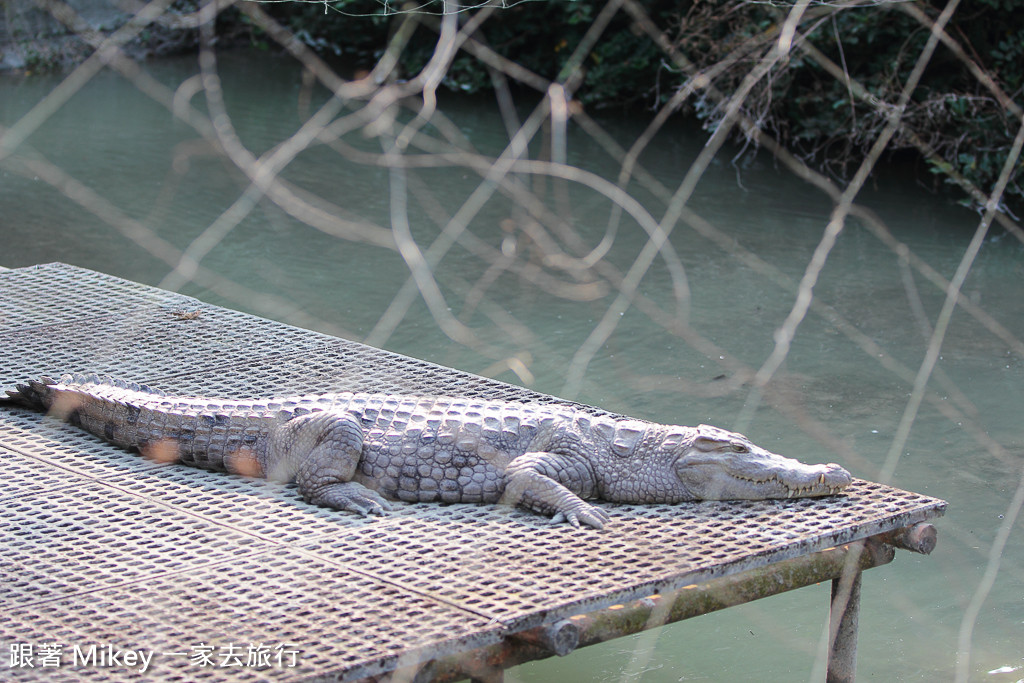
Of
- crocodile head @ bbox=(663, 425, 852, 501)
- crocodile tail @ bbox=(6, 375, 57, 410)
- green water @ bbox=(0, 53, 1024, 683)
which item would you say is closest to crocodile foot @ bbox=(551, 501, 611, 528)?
crocodile head @ bbox=(663, 425, 852, 501)

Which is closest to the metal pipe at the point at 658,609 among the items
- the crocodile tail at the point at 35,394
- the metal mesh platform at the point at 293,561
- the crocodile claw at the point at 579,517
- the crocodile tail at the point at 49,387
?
the metal mesh platform at the point at 293,561

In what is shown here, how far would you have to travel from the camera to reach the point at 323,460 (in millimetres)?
3410

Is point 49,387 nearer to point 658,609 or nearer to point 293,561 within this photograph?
point 293,561

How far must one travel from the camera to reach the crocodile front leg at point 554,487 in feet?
10.7

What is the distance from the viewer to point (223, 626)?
102 inches

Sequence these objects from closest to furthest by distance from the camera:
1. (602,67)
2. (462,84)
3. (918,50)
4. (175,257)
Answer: (175,257), (918,50), (602,67), (462,84)

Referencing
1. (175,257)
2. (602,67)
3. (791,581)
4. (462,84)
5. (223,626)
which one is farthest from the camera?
(462,84)

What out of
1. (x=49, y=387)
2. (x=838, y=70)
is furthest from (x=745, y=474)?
(x=838, y=70)

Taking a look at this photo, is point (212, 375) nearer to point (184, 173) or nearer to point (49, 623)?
point (49, 623)

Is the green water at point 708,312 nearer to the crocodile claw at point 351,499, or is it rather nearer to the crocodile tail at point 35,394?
the crocodile claw at point 351,499

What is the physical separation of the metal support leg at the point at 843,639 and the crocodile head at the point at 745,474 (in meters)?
0.31

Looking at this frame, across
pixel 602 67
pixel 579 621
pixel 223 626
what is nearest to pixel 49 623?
pixel 223 626

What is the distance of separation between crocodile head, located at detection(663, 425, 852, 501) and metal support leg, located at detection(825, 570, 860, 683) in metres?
0.31

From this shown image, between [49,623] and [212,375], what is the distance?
2015mm
